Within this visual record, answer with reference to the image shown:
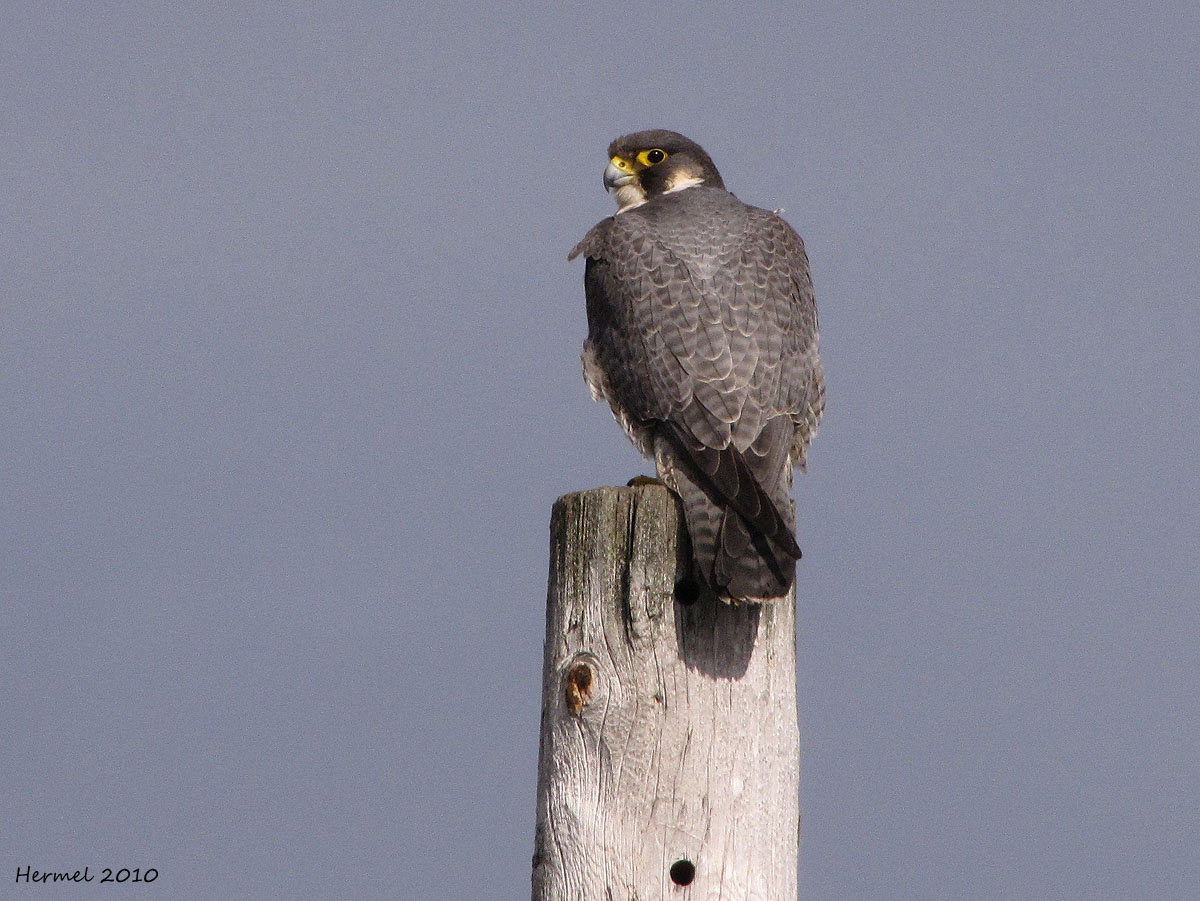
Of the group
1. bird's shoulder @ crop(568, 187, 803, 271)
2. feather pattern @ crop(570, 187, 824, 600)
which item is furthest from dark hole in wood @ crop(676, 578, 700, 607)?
bird's shoulder @ crop(568, 187, 803, 271)

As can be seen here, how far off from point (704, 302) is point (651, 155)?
1.97 metres

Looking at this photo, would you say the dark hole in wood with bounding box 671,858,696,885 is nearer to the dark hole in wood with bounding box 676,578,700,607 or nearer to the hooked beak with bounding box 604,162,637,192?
the dark hole in wood with bounding box 676,578,700,607

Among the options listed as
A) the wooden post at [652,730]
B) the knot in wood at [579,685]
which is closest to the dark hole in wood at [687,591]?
the wooden post at [652,730]

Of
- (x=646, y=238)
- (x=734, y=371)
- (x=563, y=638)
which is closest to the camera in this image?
(x=563, y=638)

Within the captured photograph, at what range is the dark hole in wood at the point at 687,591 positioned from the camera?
330cm

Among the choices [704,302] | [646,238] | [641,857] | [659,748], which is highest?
[646,238]

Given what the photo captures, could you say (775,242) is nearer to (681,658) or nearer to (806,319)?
(806,319)

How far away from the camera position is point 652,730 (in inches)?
121

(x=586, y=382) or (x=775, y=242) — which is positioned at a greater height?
(x=775, y=242)

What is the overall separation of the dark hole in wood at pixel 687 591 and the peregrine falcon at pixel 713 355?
0.07m

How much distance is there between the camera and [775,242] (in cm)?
523

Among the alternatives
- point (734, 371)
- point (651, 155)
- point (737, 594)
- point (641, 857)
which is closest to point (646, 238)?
point (734, 371)

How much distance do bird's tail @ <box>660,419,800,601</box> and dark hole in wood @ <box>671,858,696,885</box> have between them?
56 centimetres

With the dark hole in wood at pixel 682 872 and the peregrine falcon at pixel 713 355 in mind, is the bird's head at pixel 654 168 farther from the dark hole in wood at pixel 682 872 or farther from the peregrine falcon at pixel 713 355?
the dark hole in wood at pixel 682 872
